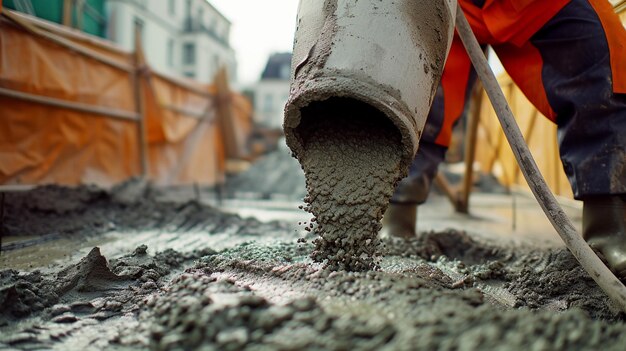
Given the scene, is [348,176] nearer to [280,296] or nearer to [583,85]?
[280,296]

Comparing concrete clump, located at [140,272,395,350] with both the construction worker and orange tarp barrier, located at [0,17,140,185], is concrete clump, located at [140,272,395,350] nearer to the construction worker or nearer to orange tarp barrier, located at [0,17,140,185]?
the construction worker

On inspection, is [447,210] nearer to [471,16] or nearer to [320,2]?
[471,16]

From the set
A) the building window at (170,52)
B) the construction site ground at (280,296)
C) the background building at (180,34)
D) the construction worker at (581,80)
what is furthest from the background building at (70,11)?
the building window at (170,52)

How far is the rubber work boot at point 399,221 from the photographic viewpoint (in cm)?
255

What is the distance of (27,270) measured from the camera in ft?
6.37

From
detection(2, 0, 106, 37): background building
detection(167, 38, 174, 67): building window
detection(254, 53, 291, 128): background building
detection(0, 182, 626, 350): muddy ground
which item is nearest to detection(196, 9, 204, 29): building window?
detection(167, 38, 174, 67): building window

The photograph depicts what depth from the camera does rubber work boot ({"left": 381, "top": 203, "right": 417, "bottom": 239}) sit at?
8.38 feet

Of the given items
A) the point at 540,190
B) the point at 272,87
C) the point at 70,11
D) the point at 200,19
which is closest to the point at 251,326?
the point at 540,190

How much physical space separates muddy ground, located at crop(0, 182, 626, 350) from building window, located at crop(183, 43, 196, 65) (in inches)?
948

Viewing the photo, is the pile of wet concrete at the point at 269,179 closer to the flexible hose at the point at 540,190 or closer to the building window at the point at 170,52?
the flexible hose at the point at 540,190

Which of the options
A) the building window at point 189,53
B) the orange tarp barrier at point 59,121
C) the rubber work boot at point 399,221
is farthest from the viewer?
the building window at point 189,53

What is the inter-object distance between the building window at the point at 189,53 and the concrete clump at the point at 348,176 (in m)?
25.1

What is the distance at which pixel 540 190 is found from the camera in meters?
1.60

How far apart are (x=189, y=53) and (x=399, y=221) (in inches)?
985
